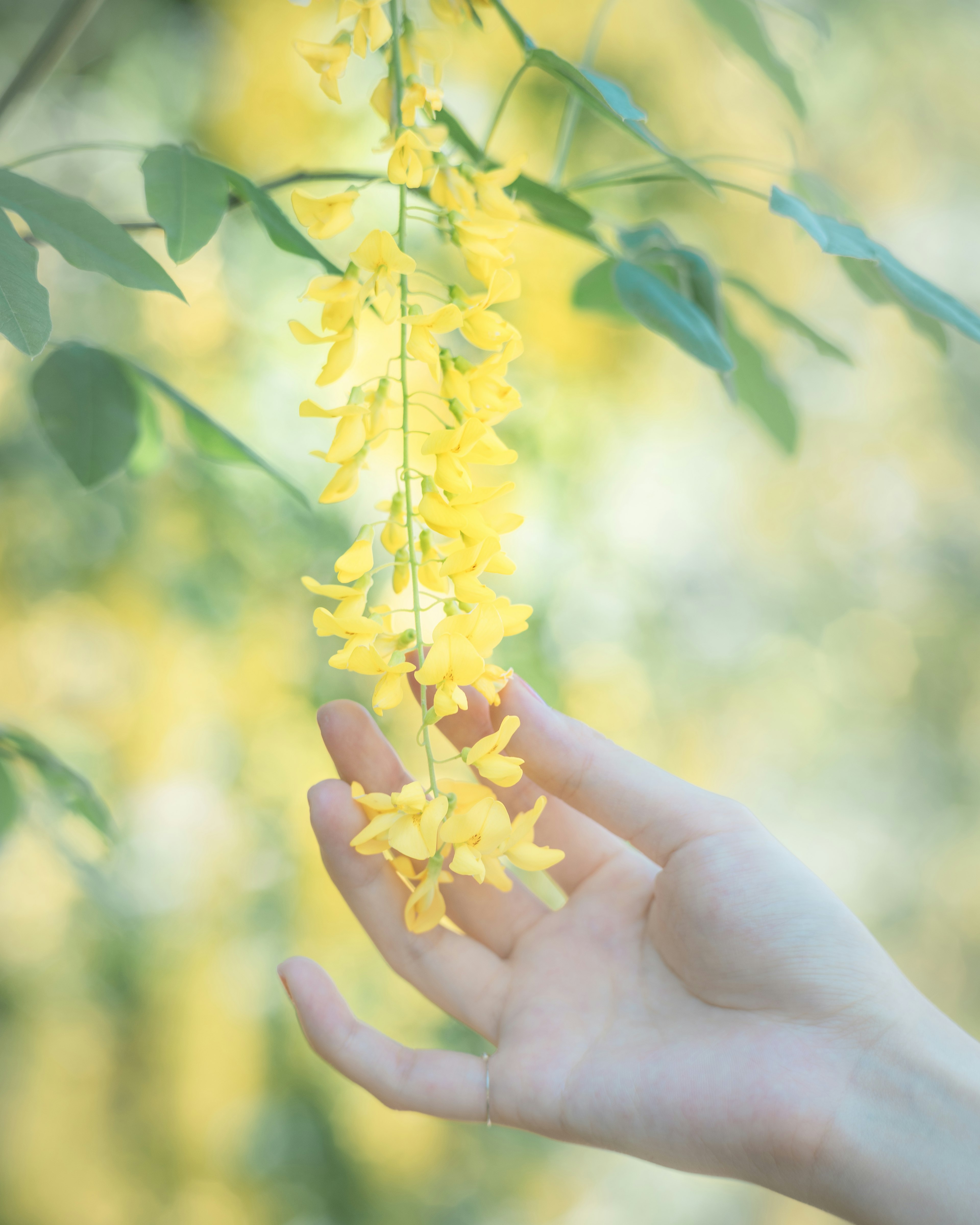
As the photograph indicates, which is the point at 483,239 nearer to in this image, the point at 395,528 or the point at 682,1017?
the point at 395,528

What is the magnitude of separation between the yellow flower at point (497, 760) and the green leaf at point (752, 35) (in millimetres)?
361

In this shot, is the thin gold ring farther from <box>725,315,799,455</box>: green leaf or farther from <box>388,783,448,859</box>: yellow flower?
<box>725,315,799,455</box>: green leaf

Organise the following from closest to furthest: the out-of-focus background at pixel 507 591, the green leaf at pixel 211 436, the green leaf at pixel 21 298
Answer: the green leaf at pixel 21 298, the green leaf at pixel 211 436, the out-of-focus background at pixel 507 591

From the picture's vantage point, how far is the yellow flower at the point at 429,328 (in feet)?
1.03

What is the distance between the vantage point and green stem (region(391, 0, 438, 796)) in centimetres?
32

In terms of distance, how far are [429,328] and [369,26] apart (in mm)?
108

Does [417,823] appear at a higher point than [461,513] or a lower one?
lower

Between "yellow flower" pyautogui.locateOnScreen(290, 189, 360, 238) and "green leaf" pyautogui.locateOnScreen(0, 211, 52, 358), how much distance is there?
9cm

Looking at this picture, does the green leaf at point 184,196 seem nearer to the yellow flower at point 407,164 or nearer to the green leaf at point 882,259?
the yellow flower at point 407,164

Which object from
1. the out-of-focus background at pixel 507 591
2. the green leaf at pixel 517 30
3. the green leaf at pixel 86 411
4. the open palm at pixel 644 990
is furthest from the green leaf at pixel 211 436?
the out-of-focus background at pixel 507 591

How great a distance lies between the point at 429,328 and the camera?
0.33 metres

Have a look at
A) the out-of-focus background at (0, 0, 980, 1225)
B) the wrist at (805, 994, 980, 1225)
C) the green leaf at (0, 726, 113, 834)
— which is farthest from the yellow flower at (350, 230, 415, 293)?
the out-of-focus background at (0, 0, 980, 1225)

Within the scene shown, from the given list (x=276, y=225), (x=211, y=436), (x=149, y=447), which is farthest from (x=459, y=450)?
(x=149, y=447)

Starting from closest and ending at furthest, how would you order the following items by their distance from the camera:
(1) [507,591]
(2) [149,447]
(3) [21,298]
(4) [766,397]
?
(3) [21,298]
(4) [766,397]
(2) [149,447]
(1) [507,591]
